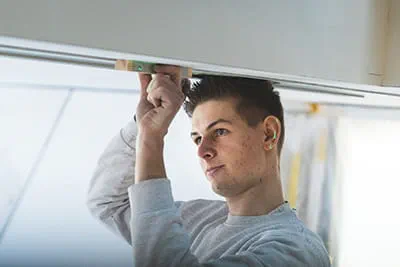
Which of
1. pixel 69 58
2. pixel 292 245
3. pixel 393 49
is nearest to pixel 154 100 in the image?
pixel 69 58

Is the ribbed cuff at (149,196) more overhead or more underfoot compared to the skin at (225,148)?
more underfoot

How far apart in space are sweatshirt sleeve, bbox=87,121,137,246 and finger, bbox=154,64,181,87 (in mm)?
102

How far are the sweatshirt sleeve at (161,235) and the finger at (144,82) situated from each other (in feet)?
0.49

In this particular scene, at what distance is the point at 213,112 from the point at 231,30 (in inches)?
9.2

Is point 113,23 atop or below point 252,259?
atop

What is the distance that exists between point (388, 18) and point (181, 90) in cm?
55

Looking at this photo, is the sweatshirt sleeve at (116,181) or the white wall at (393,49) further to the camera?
the white wall at (393,49)

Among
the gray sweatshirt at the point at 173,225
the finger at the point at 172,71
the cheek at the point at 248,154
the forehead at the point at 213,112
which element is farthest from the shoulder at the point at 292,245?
the finger at the point at 172,71

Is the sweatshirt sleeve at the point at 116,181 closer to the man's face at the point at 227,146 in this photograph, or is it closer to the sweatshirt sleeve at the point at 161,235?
the sweatshirt sleeve at the point at 161,235

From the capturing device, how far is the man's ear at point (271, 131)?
1.31 meters

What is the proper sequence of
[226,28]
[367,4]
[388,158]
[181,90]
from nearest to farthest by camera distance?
[226,28] → [181,90] → [367,4] → [388,158]

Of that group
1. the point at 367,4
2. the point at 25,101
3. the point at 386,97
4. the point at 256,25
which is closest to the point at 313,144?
the point at 386,97

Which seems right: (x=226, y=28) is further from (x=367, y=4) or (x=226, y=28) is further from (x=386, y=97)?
(x=386, y=97)

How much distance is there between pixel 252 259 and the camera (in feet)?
3.97
